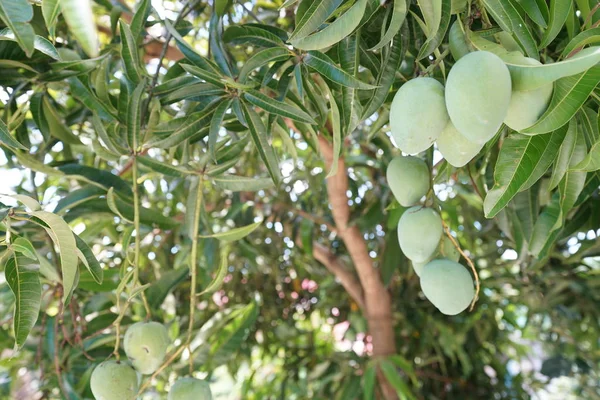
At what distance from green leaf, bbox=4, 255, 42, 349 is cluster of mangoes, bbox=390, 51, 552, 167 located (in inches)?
19.2

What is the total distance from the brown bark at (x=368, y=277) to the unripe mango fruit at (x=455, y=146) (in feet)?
3.25

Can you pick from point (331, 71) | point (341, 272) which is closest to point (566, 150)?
point (331, 71)

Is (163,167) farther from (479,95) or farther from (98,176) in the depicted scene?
(479,95)

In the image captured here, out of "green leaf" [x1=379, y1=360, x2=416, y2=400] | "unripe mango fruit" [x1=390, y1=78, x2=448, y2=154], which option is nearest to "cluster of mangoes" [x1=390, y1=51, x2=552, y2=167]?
"unripe mango fruit" [x1=390, y1=78, x2=448, y2=154]

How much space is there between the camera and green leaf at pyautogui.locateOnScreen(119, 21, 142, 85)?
81cm

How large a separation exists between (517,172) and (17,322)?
0.62 m

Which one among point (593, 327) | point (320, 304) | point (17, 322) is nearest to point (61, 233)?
point (17, 322)

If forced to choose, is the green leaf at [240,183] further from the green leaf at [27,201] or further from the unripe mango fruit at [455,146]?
the unripe mango fruit at [455,146]

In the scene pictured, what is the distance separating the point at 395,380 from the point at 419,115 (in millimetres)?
1291

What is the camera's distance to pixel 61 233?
2.20 ft

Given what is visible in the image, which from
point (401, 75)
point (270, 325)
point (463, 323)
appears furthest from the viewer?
point (270, 325)

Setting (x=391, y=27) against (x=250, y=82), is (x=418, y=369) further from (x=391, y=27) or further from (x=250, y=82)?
(x=391, y=27)

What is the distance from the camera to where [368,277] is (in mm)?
1865

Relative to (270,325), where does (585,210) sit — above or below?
above
